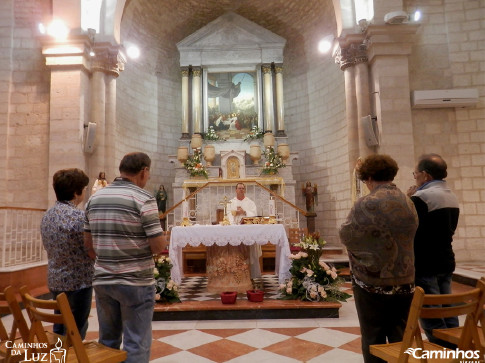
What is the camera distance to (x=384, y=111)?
8172 millimetres

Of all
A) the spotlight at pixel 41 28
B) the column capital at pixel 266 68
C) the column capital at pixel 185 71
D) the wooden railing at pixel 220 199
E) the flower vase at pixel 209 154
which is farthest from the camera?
the column capital at pixel 185 71

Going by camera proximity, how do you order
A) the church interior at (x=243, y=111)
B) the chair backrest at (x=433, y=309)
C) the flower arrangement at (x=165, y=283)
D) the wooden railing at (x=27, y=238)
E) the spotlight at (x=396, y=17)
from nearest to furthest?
1. the chair backrest at (x=433, y=309)
2. the flower arrangement at (x=165, y=283)
3. the wooden railing at (x=27, y=238)
4. the church interior at (x=243, y=111)
5. the spotlight at (x=396, y=17)

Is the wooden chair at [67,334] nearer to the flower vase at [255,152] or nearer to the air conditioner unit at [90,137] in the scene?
the air conditioner unit at [90,137]

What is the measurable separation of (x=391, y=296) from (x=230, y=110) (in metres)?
11.1

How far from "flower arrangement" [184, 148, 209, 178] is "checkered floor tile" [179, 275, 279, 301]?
407cm

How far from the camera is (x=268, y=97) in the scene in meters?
12.4

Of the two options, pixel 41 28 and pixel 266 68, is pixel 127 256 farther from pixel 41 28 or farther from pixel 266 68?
pixel 266 68

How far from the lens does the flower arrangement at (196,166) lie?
11000 mm

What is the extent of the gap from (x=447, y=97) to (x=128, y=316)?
7996 mm

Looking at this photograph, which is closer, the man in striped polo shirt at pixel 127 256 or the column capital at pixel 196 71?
the man in striped polo shirt at pixel 127 256

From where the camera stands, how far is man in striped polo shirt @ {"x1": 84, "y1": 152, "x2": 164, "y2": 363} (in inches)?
86.9

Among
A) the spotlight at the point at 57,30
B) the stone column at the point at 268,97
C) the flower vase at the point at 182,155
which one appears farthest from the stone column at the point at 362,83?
the spotlight at the point at 57,30

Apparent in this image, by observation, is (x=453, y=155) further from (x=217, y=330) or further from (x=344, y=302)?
(x=217, y=330)

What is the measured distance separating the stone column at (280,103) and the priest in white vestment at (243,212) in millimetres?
6454
